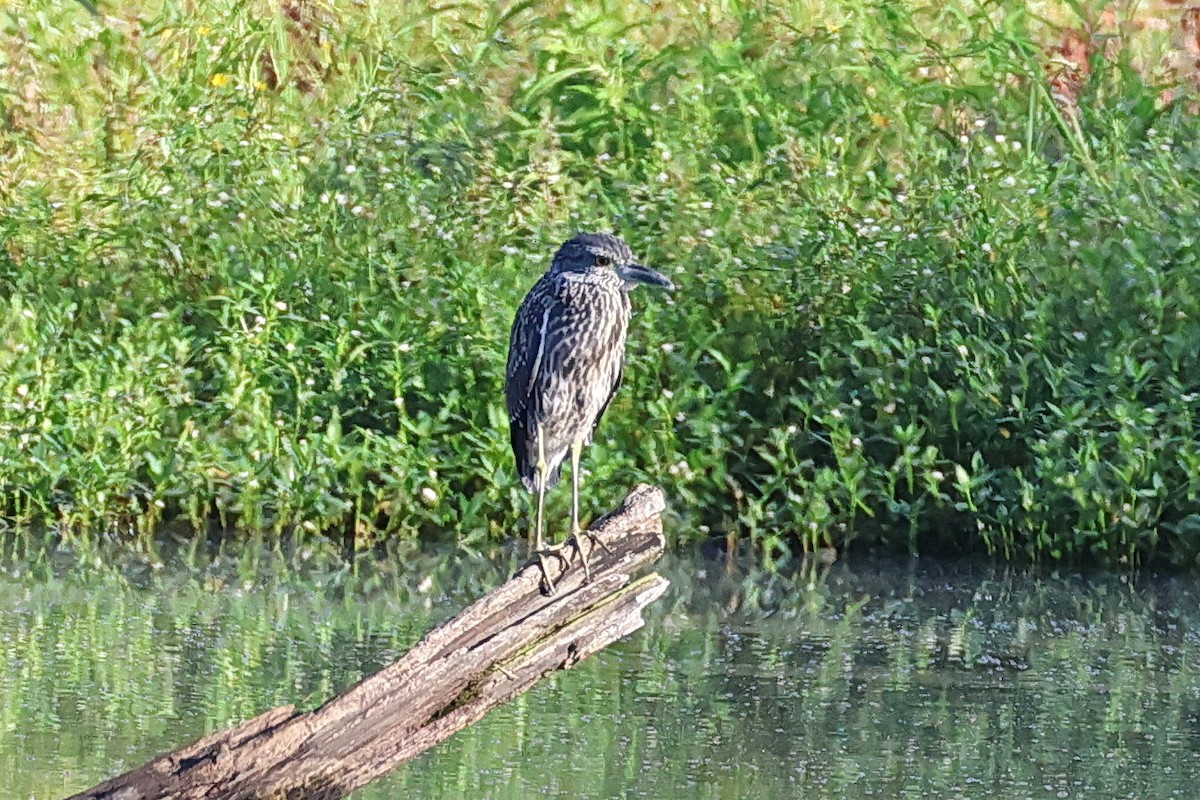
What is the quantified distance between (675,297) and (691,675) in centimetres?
220

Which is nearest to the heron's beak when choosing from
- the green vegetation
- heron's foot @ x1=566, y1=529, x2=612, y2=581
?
heron's foot @ x1=566, y1=529, x2=612, y2=581

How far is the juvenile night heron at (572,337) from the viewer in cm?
526

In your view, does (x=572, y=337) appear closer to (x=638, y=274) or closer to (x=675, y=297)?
(x=638, y=274)

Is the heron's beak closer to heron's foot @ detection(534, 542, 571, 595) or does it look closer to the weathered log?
heron's foot @ detection(534, 542, 571, 595)

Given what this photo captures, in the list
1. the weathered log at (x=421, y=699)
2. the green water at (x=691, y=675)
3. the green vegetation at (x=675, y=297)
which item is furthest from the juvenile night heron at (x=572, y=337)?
the green vegetation at (x=675, y=297)

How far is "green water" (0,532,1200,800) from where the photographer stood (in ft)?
16.0

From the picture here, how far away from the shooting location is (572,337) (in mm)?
5266

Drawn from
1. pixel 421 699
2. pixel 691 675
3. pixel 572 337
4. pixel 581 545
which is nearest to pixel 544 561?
pixel 581 545

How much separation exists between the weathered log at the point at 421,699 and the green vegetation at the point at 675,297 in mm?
3021

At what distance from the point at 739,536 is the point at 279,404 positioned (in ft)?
5.47

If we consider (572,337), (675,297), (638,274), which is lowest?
(675,297)

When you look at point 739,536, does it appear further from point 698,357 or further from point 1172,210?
point 1172,210

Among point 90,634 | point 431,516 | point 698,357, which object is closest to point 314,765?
point 90,634

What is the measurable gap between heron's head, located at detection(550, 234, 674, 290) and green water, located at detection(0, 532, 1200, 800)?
42.7 inches
